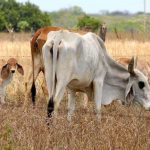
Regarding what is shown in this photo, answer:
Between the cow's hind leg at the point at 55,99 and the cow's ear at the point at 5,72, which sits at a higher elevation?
the cow's hind leg at the point at 55,99

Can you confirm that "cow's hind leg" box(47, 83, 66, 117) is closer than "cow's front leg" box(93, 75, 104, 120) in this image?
Yes

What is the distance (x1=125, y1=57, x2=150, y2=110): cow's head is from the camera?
29.5ft

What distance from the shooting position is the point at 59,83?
7.40 m

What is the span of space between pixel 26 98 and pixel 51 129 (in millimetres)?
4684

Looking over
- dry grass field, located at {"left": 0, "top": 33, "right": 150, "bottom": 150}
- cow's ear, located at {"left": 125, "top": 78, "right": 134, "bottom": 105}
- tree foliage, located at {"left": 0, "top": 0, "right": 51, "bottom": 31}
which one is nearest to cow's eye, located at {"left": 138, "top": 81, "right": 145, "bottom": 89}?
cow's ear, located at {"left": 125, "top": 78, "right": 134, "bottom": 105}

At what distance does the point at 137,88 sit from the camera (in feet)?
29.7

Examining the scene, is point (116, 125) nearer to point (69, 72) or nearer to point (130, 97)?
point (69, 72)

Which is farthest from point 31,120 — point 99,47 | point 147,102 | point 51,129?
point 147,102

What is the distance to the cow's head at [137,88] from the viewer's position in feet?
29.5

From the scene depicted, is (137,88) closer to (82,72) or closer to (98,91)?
(98,91)

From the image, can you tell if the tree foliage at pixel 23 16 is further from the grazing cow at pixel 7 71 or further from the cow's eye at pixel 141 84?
the cow's eye at pixel 141 84

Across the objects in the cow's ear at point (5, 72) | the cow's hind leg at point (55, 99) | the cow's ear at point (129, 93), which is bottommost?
the cow's ear at point (5, 72)

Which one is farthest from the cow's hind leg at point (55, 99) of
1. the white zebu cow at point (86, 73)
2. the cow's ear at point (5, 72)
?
the cow's ear at point (5, 72)

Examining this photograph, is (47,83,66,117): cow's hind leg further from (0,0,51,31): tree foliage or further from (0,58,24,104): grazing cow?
(0,0,51,31): tree foliage
